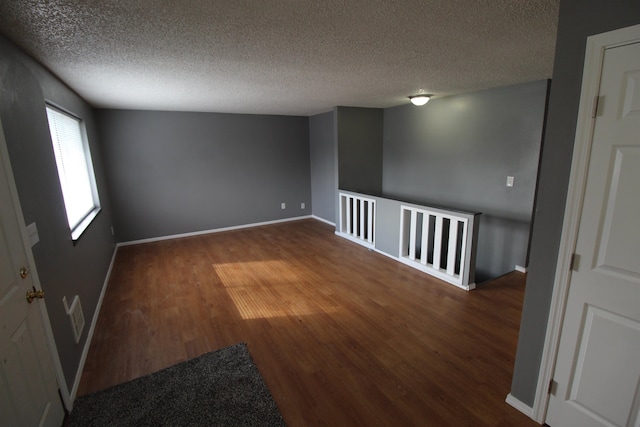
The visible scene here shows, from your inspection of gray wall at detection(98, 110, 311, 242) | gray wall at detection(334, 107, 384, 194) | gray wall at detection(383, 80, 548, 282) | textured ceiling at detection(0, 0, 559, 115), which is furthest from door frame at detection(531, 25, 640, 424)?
gray wall at detection(98, 110, 311, 242)

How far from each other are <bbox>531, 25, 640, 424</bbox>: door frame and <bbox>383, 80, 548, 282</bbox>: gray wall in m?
2.48

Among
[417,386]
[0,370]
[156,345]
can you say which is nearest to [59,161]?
[156,345]

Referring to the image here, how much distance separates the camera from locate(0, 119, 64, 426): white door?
4.19ft

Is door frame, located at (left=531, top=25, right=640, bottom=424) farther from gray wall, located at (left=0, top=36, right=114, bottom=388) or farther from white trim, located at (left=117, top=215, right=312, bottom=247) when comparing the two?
white trim, located at (left=117, top=215, right=312, bottom=247)

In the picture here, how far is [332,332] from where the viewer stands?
101 inches

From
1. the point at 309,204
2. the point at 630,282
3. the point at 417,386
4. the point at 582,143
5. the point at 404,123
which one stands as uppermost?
the point at 404,123

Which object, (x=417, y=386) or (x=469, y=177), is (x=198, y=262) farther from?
(x=469, y=177)

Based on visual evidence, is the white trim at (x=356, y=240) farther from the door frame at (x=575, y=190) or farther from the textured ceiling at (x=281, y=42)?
the door frame at (x=575, y=190)

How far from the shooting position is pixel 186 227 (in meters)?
5.61

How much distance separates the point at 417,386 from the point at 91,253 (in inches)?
134

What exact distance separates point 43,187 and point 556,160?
3.14 m

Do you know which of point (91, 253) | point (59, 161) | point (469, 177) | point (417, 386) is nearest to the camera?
point (417, 386)

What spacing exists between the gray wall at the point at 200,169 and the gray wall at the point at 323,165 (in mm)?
194

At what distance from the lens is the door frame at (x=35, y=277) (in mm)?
1460
